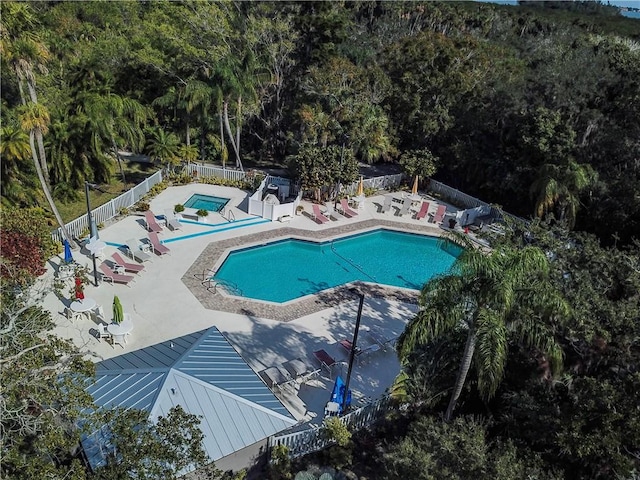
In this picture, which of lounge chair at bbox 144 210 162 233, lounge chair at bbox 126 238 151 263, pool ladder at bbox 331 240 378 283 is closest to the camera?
lounge chair at bbox 126 238 151 263

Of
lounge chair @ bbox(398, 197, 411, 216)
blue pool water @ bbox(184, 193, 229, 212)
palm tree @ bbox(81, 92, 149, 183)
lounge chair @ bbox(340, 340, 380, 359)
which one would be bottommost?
lounge chair @ bbox(340, 340, 380, 359)

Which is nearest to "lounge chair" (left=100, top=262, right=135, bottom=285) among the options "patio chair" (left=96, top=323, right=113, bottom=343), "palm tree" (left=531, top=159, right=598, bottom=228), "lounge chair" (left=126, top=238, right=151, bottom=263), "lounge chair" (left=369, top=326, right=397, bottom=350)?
"lounge chair" (left=126, top=238, right=151, bottom=263)

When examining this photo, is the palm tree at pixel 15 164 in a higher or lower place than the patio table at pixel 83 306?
higher

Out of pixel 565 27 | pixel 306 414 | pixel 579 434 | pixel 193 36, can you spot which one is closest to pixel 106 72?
pixel 193 36

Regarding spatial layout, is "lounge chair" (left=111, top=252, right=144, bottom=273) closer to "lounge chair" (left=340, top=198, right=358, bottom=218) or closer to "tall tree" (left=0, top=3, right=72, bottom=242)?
"tall tree" (left=0, top=3, right=72, bottom=242)

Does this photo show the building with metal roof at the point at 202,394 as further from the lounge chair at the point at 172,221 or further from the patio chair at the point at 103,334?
the lounge chair at the point at 172,221

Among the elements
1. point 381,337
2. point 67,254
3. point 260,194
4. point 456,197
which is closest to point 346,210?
point 260,194

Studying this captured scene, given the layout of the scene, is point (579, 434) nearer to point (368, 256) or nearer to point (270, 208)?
point (368, 256)

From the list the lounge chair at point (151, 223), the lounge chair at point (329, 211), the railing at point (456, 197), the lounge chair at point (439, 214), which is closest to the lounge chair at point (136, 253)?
the lounge chair at point (151, 223)
